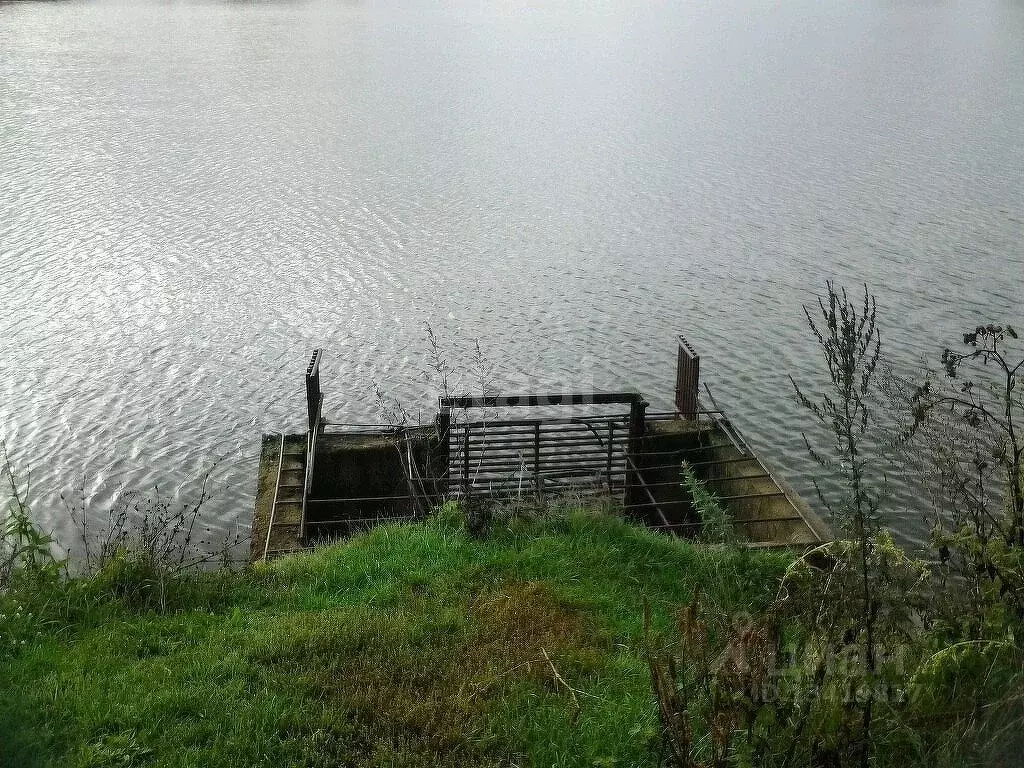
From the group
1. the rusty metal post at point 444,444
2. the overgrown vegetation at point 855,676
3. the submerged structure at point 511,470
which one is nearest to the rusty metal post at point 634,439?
the submerged structure at point 511,470

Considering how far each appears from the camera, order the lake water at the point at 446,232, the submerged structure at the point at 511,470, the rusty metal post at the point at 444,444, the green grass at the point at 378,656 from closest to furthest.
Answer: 1. the green grass at the point at 378,656
2. the submerged structure at the point at 511,470
3. the rusty metal post at the point at 444,444
4. the lake water at the point at 446,232

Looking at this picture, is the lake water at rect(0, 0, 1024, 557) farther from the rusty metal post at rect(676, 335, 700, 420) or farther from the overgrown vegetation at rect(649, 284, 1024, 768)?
the overgrown vegetation at rect(649, 284, 1024, 768)

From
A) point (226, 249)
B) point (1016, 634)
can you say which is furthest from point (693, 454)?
point (226, 249)

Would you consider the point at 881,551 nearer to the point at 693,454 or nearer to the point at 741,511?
the point at 741,511

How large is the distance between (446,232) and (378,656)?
70.2ft

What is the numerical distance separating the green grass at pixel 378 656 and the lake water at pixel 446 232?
22.6 feet

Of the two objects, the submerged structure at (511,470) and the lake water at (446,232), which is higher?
the lake water at (446,232)

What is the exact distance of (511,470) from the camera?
1269 cm

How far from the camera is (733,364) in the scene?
19.2 m

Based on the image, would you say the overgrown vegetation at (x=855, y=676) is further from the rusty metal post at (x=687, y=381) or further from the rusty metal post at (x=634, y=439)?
the rusty metal post at (x=687, y=381)

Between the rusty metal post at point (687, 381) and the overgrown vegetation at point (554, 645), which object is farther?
the rusty metal post at point (687, 381)

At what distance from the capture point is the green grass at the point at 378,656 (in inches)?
228

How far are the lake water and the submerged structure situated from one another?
2.40 metres

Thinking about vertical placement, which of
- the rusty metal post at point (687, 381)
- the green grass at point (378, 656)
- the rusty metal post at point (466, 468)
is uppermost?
the rusty metal post at point (687, 381)
